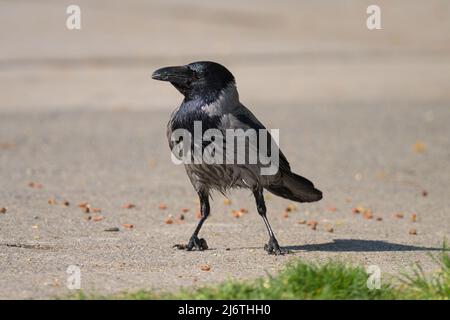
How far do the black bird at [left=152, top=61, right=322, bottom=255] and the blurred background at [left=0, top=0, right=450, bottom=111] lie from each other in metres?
10.8

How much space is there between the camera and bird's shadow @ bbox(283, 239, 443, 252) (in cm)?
848

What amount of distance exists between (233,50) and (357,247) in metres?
17.0

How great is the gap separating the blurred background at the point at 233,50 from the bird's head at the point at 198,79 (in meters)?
10.8

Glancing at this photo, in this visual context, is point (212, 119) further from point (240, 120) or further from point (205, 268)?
point (205, 268)

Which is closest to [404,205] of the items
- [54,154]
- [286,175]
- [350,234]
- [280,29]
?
[350,234]

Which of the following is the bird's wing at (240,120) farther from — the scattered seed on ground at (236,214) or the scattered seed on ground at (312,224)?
the scattered seed on ground at (236,214)

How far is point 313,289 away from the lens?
6324mm

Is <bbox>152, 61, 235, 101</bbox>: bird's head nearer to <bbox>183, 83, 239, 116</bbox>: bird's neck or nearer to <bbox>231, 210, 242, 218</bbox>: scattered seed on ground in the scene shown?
<bbox>183, 83, 239, 116</bbox>: bird's neck

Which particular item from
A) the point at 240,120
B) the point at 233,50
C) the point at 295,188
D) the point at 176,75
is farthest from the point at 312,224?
the point at 233,50

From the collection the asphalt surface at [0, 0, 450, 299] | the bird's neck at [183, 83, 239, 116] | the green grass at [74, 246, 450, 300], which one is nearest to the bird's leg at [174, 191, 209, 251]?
the asphalt surface at [0, 0, 450, 299]

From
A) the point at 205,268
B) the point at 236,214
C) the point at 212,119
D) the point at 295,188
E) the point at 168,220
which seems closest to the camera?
the point at 205,268

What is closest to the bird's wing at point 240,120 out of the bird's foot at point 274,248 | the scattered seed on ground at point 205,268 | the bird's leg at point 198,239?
the bird's leg at point 198,239

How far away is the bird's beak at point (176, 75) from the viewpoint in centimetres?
828

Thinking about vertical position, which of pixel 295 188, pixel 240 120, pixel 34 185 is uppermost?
pixel 240 120
